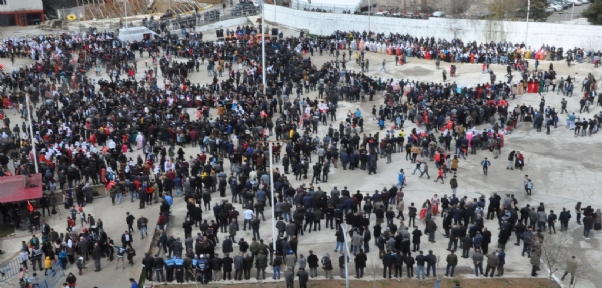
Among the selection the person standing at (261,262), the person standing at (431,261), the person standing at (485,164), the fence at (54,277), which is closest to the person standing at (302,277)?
the person standing at (261,262)

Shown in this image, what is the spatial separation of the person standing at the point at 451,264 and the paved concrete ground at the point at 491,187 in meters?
0.43

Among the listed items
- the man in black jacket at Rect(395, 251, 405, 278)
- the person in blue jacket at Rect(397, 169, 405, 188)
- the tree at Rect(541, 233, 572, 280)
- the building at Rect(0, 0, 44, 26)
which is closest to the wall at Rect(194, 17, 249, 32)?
the building at Rect(0, 0, 44, 26)

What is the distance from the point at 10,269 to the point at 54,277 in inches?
89.3

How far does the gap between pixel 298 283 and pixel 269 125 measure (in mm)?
16372

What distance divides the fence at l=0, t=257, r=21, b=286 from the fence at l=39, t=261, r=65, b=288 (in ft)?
5.84

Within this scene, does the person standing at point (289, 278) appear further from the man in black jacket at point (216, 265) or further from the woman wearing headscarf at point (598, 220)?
the woman wearing headscarf at point (598, 220)

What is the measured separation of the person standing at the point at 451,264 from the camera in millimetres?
24094

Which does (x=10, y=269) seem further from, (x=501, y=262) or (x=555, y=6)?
(x=555, y=6)

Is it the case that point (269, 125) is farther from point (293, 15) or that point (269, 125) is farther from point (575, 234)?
point (293, 15)

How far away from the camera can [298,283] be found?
79.7 ft

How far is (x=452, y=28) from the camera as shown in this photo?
64.4 meters

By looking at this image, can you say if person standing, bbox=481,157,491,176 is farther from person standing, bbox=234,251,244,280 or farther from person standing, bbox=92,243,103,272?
person standing, bbox=92,243,103,272

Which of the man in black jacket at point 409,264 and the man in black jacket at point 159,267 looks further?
the man in black jacket at point 409,264

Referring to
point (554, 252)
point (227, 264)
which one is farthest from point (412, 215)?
point (227, 264)
